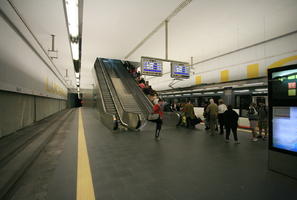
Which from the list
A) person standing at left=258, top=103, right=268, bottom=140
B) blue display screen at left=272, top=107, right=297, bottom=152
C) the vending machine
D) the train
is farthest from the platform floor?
the train

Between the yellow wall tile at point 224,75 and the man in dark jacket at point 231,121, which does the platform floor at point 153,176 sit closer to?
the man in dark jacket at point 231,121

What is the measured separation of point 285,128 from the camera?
8.13 feet

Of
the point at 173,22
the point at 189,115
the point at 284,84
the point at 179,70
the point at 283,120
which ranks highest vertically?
the point at 173,22

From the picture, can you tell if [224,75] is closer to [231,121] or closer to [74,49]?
[231,121]

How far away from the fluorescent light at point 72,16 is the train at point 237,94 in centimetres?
726

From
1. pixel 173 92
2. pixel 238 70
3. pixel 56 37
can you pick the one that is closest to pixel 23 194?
pixel 56 37

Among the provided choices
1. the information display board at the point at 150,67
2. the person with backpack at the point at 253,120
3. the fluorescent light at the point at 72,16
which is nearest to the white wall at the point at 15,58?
the fluorescent light at the point at 72,16

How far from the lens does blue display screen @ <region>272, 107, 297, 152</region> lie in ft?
7.75

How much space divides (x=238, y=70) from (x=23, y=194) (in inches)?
369

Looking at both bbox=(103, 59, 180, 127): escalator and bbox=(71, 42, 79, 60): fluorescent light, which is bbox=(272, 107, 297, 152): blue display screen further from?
bbox=(71, 42, 79, 60): fluorescent light

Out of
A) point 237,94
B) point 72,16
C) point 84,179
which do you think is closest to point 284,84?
point 84,179

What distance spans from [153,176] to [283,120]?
266cm

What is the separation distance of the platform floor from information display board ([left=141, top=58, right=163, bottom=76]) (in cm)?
412

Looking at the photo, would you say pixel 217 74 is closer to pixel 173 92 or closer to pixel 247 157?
pixel 173 92
